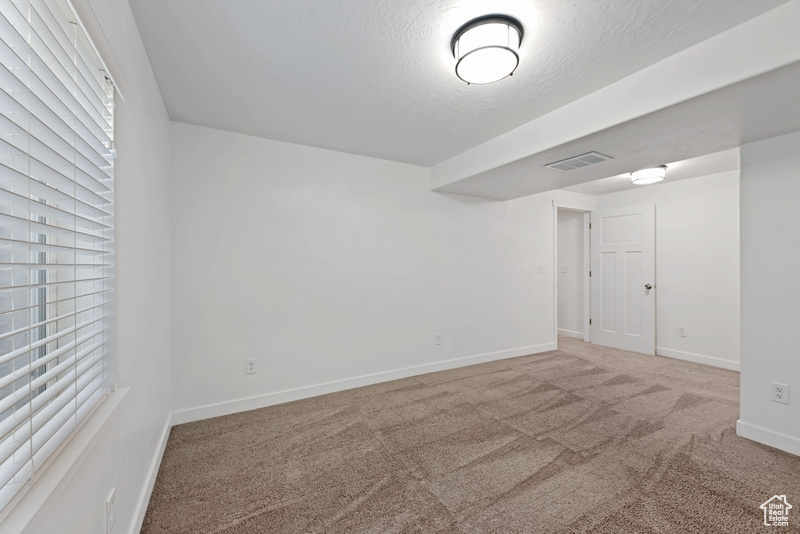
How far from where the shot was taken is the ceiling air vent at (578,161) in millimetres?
2605

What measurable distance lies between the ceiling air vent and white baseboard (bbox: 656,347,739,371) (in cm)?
336

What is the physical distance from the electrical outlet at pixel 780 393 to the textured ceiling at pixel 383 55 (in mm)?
2370

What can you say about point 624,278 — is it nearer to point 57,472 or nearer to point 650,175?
point 650,175

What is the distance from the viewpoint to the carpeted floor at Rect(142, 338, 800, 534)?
1646 millimetres

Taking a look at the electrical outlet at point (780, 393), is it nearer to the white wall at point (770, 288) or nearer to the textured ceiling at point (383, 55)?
the white wall at point (770, 288)

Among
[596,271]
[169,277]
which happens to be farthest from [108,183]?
[596,271]

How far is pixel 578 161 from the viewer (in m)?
2.74

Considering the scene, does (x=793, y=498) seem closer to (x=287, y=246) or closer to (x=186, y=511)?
(x=186, y=511)

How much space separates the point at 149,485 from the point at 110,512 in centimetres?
72

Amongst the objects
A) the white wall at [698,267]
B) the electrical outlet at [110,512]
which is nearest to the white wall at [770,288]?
the white wall at [698,267]

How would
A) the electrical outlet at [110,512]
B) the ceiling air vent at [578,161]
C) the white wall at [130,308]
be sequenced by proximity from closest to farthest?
the white wall at [130,308], the electrical outlet at [110,512], the ceiling air vent at [578,161]

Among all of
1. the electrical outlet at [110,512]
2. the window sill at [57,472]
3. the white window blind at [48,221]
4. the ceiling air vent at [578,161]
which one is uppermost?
the ceiling air vent at [578,161]

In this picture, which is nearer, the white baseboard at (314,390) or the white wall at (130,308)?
the white wall at (130,308)

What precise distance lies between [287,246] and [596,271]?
188 inches
